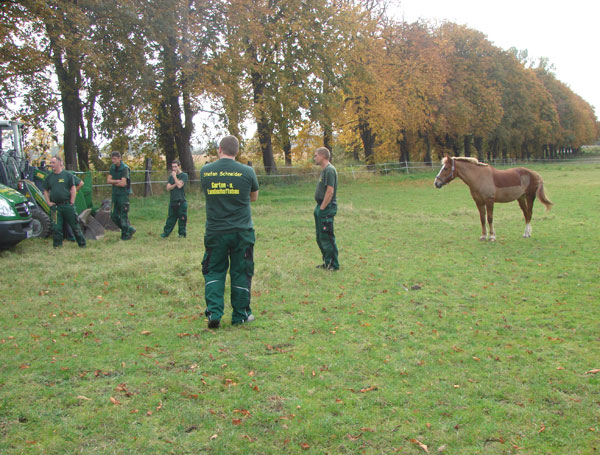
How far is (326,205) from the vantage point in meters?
8.29

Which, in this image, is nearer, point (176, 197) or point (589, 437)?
point (589, 437)

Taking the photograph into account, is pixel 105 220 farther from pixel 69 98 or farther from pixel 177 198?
pixel 69 98

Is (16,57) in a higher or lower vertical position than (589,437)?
higher

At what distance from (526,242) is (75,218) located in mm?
10298

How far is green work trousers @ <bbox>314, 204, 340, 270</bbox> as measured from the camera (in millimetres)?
8430

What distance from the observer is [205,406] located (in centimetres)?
388

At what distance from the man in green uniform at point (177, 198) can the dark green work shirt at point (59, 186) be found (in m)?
2.14

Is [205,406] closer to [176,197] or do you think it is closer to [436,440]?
[436,440]

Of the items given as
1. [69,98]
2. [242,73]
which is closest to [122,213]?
[69,98]

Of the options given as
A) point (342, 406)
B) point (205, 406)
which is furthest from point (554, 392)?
point (205, 406)

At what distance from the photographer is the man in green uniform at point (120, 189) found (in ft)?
38.4

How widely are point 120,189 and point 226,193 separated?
7.40 metres

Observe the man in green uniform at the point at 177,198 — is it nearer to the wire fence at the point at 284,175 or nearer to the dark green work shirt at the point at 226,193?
the dark green work shirt at the point at 226,193

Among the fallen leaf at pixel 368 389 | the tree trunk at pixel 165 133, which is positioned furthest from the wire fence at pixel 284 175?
the fallen leaf at pixel 368 389
